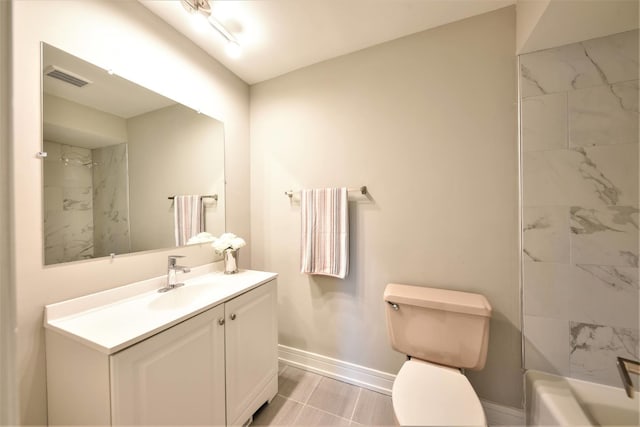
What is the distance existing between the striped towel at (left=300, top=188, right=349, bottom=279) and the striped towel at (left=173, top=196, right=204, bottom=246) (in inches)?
28.0

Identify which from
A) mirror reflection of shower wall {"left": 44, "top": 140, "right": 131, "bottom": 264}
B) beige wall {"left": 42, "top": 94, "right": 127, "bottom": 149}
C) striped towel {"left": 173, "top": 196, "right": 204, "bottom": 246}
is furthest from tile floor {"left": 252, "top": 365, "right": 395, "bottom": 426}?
beige wall {"left": 42, "top": 94, "right": 127, "bottom": 149}

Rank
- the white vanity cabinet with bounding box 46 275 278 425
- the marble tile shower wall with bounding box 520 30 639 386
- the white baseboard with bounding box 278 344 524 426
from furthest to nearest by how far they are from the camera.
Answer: the white baseboard with bounding box 278 344 524 426 → the marble tile shower wall with bounding box 520 30 639 386 → the white vanity cabinet with bounding box 46 275 278 425

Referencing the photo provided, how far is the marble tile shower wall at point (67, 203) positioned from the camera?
942 millimetres

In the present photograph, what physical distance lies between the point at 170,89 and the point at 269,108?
734 mm

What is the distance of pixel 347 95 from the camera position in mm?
1642

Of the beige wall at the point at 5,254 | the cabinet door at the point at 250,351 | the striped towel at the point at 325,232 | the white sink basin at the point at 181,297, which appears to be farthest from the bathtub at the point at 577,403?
the beige wall at the point at 5,254

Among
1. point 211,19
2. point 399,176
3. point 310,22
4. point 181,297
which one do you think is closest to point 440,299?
point 399,176

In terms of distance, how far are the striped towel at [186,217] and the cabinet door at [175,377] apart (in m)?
0.62

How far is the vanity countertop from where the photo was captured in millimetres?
808

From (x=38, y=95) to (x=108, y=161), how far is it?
1.05ft

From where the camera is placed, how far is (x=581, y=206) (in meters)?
1.12

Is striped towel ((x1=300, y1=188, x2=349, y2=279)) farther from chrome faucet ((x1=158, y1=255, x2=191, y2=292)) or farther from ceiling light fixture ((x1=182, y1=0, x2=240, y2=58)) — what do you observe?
ceiling light fixture ((x1=182, y1=0, x2=240, y2=58))

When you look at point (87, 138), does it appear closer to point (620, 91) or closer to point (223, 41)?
point (223, 41)

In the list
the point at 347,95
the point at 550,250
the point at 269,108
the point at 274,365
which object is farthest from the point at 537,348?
the point at 269,108
